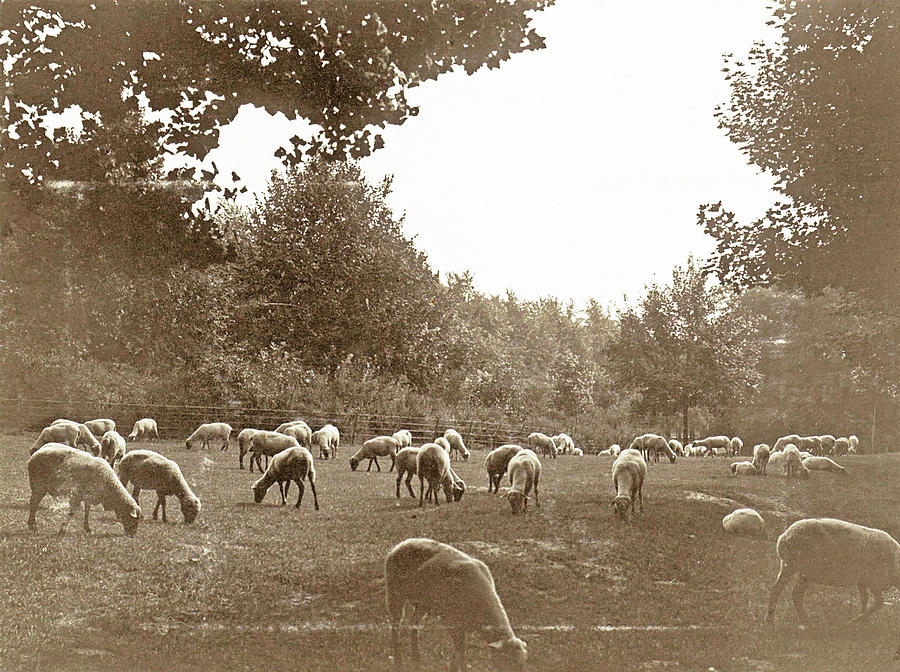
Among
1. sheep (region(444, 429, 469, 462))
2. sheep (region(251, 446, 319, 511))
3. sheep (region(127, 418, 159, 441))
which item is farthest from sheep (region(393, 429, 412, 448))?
sheep (region(127, 418, 159, 441))

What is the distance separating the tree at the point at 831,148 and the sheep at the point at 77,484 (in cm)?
926

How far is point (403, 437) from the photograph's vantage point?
11570 mm

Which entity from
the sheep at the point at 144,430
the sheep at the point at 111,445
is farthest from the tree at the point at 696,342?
the sheep at the point at 111,445

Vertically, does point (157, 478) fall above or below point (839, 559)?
above

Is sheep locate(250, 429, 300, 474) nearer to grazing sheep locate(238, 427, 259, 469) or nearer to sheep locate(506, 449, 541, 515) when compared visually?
grazing sheep locate(238, 427, 259, 469)

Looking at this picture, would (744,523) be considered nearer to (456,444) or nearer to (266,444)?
(456,444)

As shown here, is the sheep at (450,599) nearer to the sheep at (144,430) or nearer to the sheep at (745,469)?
the sheep at (144,430)

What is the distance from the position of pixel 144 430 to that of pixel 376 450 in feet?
15.0

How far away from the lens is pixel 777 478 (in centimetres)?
1422

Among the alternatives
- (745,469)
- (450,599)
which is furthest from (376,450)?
(745,469)

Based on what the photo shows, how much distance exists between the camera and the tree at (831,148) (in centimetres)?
1183

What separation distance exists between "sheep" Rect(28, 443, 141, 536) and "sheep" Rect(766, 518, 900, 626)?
24.6ft

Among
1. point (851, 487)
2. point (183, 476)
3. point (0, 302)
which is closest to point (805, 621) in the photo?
point (851, 487)

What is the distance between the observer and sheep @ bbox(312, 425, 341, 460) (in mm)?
12414
